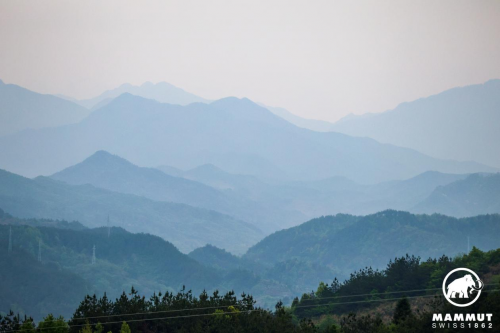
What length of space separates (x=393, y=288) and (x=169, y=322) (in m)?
41.5

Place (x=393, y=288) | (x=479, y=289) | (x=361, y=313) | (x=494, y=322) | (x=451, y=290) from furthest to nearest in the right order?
1. (x=393, y=288)
2. (x=361, y=313)
3. (x=451, y=290)
4. (x=479, y=289)
5. (x=494, y=322)

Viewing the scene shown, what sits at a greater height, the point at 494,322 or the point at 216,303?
the point at 216,303

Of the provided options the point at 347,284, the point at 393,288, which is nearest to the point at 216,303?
the point at 393,288

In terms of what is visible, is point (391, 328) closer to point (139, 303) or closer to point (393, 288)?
point (139, 303)

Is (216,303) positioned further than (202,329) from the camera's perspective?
Yes

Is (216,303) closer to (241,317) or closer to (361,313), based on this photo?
(241,317)

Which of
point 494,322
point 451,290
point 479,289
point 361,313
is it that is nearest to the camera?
point 494,322

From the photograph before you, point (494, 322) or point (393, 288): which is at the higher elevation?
point (393, 288)

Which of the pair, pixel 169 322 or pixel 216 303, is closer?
pixel 169 322

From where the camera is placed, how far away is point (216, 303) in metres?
53.1

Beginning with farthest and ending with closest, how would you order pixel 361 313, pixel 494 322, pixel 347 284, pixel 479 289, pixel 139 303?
pixel 347 284 < pixel 361 313 < pixel 139 303 < pixel 479 289 < pixel 494 322

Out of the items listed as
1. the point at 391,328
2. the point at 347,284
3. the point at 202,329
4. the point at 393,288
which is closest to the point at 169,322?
the point at 202,329

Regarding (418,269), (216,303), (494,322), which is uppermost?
(418,269)

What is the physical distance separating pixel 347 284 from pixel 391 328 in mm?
47609
